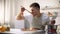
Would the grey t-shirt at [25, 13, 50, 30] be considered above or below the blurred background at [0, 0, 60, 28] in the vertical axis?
below

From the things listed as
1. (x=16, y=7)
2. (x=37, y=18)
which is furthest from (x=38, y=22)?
(x=16, y=7)

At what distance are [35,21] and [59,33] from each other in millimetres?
191

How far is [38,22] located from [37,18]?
1.2 inches

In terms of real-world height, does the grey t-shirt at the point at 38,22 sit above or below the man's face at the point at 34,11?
below

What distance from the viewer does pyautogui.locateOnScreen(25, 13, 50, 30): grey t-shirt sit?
797 mm

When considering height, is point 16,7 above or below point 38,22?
above

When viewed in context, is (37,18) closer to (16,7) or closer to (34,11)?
(34,11)

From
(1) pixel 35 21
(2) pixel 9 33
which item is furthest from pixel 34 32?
(2) pixel 9 33

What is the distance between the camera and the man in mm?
797

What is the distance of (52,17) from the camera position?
0.79 meters

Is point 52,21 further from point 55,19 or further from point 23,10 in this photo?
point 23,10

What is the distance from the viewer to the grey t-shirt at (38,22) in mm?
797

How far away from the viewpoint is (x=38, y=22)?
2.64 feet

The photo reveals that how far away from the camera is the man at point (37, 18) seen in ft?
2.62
